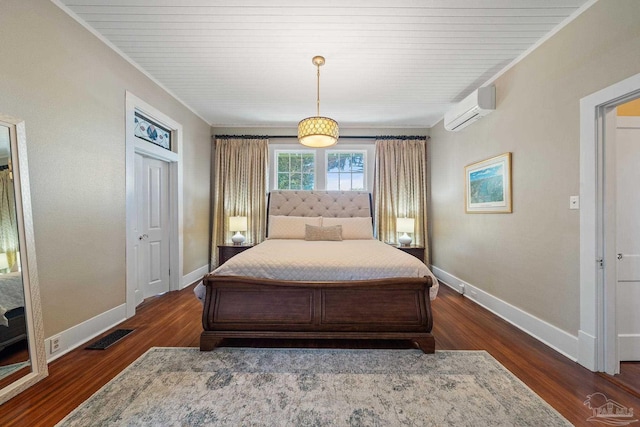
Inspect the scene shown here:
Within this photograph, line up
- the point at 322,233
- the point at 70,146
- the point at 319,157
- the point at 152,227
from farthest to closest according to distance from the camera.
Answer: the point at 319,157 < the point at 322,233 < the point at 152,227 < the point at 70,146

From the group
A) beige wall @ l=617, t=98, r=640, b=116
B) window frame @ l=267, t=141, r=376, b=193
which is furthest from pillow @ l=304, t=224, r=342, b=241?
beige wall @ l=617, t=98, r=640, b=116

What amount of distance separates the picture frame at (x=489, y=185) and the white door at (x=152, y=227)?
4.24 meters

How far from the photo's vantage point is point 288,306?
2.21m

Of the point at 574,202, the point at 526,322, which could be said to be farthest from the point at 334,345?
the point at 574,202

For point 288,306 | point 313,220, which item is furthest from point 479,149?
point 288,306

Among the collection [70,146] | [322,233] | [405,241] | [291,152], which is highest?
[291,152]

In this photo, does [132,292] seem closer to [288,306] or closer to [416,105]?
[288,306]

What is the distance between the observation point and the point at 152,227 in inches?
142

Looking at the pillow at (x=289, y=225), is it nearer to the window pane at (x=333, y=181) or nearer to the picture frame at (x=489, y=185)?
the window pane at (x=333, y=181)

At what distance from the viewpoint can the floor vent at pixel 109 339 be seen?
7.34ft

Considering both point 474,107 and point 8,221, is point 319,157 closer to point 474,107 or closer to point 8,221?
point 474,107

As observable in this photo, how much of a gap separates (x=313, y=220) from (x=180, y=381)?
9.25 feet

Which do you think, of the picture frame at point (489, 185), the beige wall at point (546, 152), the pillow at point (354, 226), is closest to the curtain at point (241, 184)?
the pillow at point (354, 226)

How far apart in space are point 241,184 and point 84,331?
2.98 metres
